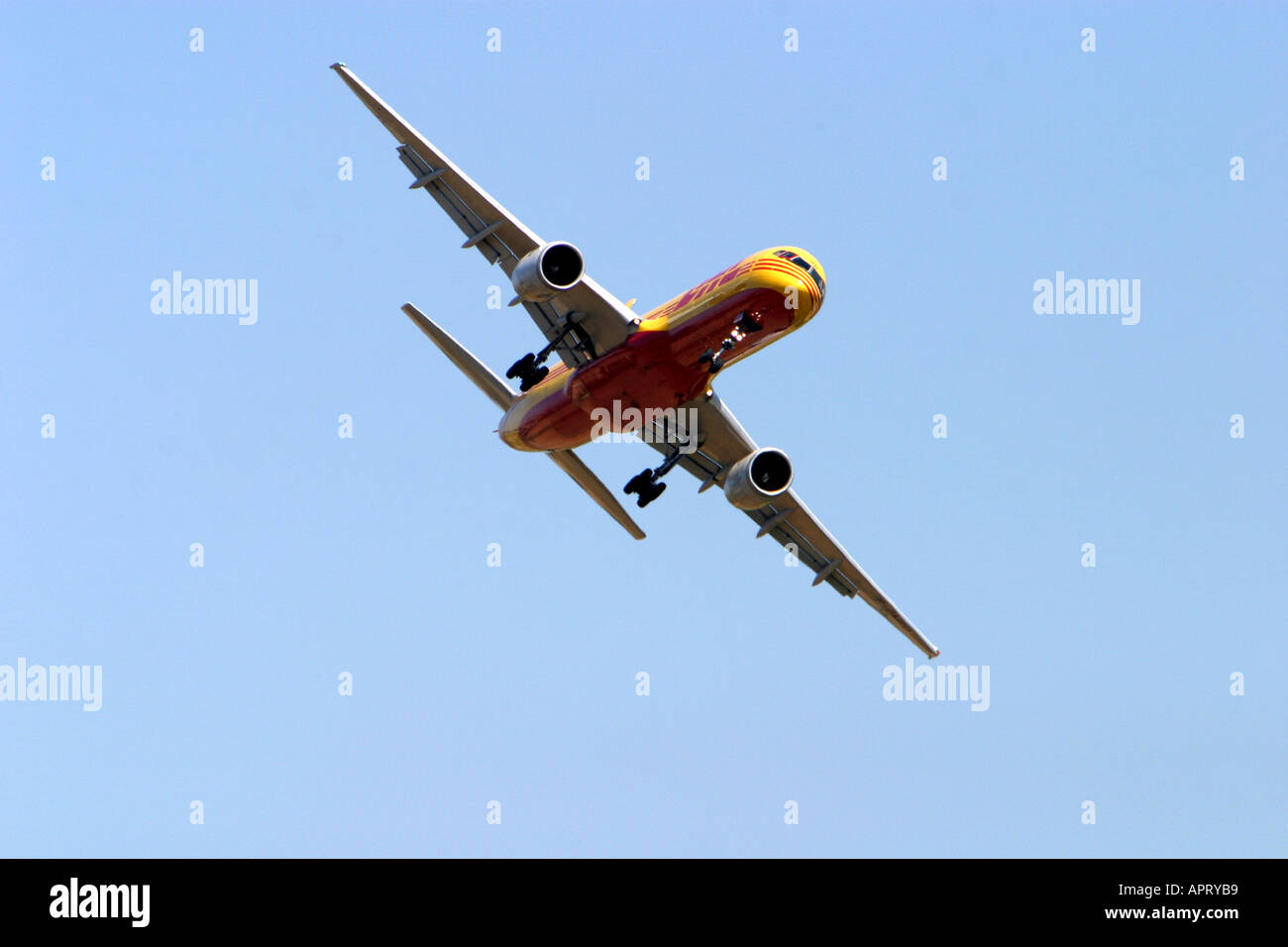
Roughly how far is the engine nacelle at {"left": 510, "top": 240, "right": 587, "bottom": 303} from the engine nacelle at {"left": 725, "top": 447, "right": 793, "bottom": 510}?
846cm

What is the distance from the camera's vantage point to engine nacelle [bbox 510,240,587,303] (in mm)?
42562

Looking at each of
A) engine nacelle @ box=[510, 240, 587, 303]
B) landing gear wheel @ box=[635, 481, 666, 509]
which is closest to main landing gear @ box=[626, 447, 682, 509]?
landing gear wheel @ box=[635, 481, 666, 509]

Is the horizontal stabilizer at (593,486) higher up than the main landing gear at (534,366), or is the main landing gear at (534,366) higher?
the main landing gear at (534,366)

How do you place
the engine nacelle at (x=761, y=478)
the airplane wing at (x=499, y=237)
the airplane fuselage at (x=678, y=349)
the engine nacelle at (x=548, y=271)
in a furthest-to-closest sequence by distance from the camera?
the engine nacelle at (x=761, y=478) → the airplane wing at (x=499, y=237) → the engine nacelle at (x=548, y=271) → the airplane fuselage at (x=678, y=349)

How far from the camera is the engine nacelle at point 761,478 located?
48.0 m

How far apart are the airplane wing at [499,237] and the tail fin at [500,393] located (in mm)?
3164

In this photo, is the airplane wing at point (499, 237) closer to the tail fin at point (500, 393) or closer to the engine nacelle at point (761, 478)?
the tail fin at point (500, 393)

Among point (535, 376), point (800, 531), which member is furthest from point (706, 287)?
point (800, 531)

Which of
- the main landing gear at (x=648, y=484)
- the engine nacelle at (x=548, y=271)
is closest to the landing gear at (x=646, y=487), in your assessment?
the main landing gear at (x=648, y=484)

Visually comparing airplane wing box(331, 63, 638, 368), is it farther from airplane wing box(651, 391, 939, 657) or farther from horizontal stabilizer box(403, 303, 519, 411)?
airplane wing box(651, 391, 939, 657)

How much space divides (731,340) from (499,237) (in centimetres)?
764

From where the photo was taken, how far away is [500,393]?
159 feet

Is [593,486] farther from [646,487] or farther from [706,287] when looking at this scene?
[706,287]

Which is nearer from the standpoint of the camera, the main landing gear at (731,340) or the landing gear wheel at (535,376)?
the main landing gear at (731,340)
